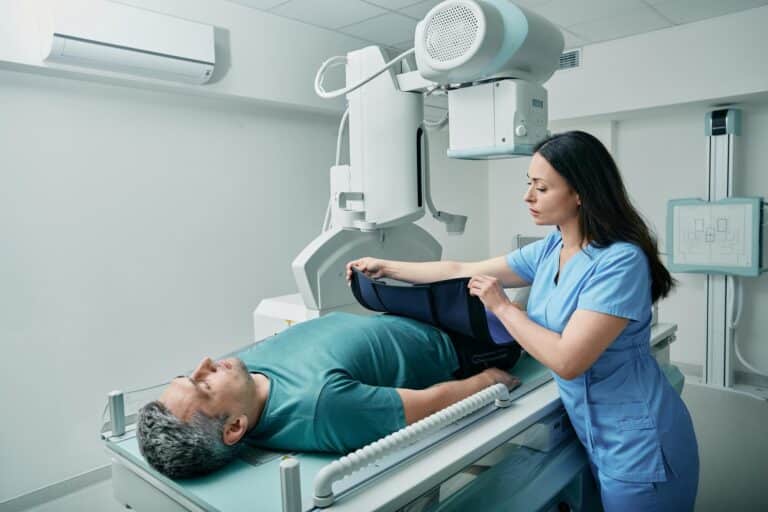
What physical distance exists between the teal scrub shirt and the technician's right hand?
0.19m

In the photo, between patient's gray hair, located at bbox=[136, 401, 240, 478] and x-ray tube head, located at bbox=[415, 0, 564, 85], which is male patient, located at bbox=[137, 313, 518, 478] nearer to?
patient's gray hair, located at bbox=[136, 401, 240, 478]

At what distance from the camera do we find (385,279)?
1.73m

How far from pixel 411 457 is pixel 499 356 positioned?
546 millimetres

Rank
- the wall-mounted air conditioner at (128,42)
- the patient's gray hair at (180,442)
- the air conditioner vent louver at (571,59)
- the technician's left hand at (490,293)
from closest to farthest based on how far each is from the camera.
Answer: the patient's gray hair at (180,442) < the technician's left hand at (490,293) < the wall-mounted air conditioner at (128,42) < the air conditioner vent louver at (571,59)

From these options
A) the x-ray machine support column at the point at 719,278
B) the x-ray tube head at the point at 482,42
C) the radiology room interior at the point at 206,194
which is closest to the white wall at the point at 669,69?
the radiology room interior at the point at 206,194

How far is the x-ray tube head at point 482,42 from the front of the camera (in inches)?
54.2

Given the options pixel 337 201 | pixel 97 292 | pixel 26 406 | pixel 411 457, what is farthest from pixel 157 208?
pixel 411 457

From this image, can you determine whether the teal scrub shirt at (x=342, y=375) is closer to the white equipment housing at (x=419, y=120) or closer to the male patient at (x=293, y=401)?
the male patient at (x=293, y=401)

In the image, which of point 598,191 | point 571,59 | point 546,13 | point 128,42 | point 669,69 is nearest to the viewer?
point 598,191

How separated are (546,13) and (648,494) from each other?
8.30 feet

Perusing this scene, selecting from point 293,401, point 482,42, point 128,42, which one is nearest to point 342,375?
point 293,401

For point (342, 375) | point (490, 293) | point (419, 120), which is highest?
point (419, 120)

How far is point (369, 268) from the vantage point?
67.1 inches

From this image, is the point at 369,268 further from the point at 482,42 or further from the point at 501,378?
the point at 482,42
